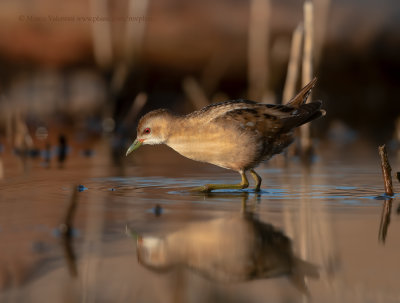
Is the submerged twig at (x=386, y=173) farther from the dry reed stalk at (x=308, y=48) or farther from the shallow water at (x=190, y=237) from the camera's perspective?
the dry reed stalk at (x=308, y=48)

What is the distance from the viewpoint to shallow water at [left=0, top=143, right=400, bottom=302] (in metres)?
4.14

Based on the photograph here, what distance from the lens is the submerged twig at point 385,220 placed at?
5.34 m

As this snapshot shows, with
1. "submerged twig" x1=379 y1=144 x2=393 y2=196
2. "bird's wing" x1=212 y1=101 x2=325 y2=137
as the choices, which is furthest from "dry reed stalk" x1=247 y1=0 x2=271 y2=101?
"submerged twig" x1=379 y1=144 x2=393 y2=196

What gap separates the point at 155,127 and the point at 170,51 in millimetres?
8891

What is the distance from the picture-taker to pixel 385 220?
231 inches

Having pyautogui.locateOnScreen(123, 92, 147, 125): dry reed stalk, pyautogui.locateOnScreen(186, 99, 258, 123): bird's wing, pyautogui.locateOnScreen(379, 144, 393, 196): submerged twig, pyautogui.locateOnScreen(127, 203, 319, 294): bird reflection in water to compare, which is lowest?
pyautogui.locateOnScreen(127, 203, 319, 294): bird reflection in water

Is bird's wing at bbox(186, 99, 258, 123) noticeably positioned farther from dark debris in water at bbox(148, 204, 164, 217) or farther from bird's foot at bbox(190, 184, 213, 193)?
dark debris in water at bbox(148, 204, 164, 217)

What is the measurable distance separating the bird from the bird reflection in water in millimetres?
1702

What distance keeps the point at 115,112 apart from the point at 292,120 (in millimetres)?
6248

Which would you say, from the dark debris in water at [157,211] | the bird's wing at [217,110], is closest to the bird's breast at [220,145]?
the bird's wing at [217,110]

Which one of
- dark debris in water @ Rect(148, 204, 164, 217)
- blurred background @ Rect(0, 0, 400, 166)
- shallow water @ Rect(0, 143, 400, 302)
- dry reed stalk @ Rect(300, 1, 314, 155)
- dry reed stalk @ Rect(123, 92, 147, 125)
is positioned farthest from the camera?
blurred background @ Rect(0, 0, 400, 166)

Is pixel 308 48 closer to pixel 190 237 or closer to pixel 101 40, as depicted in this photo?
pixel 190 237

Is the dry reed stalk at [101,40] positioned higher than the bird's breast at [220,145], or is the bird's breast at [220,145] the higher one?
the dry reed stalk at [101,40]

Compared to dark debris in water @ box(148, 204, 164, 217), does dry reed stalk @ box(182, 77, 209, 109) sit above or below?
above
